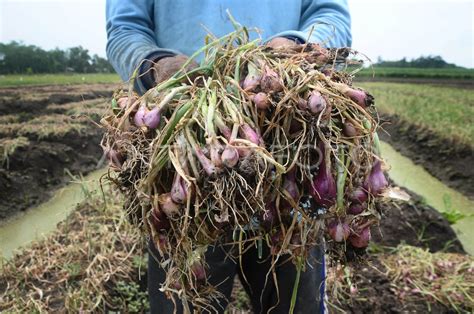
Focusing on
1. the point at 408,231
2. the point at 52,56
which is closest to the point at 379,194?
the point at 408,231

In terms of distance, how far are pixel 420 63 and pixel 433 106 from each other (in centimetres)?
105

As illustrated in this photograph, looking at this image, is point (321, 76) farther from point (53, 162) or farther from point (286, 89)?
point (53, 162)

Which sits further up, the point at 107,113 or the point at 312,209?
the point at 107,113

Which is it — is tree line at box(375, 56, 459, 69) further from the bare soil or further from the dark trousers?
the dark trousers

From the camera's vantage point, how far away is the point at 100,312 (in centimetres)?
203

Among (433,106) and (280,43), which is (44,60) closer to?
(280,43)

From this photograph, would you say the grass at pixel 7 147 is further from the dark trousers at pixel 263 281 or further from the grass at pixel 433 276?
the grass at pixel 433 276

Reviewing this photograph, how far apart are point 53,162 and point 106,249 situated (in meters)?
1.78

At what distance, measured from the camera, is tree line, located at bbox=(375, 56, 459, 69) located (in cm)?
367

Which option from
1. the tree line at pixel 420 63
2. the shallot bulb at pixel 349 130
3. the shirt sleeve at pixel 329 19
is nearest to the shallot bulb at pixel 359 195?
the shallot bulb at pixel 349 130

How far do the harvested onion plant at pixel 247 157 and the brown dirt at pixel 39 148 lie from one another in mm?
1693

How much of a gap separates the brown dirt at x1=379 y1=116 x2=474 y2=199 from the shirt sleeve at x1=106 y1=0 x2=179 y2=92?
2234mm

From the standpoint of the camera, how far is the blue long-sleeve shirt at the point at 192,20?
136 centimetres

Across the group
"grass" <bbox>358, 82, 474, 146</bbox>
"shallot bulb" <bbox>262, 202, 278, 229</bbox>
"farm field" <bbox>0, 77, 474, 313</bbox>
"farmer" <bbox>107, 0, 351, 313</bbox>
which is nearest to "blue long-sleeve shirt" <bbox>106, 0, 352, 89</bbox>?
"farmer" <bbox>107, 0, 351, 313</bbox>
